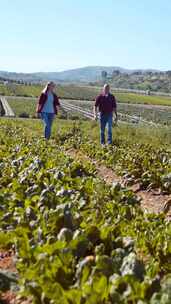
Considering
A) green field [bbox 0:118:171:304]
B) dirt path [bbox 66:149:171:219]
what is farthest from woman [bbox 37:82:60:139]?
green field [bbox 0:118:171:304]

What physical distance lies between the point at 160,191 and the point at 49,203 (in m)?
3.77

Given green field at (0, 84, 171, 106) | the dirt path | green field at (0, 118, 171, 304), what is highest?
green field at (0, 118, 171, 304)

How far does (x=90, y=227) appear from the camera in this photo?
537cm

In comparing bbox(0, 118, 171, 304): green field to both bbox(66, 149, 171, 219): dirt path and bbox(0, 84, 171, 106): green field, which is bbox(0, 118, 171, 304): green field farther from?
bbox(0, 84, 171, 106): green field

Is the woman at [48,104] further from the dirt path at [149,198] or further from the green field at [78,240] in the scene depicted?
the green field at [78,240]

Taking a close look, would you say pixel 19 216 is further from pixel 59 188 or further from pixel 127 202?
pixel 127 202

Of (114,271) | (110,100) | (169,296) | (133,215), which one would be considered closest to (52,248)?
(114,271)

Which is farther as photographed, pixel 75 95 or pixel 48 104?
pixel 75 95

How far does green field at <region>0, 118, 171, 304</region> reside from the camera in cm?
402

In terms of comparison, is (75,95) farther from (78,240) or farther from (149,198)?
(78,240)

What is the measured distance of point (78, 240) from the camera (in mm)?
4969

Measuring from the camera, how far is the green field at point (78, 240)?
4.02 meters

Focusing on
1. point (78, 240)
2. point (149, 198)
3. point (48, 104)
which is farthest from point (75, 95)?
point (78, 240)

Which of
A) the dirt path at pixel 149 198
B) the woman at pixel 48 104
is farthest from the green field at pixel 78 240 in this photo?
the woman at pixel 48 104
